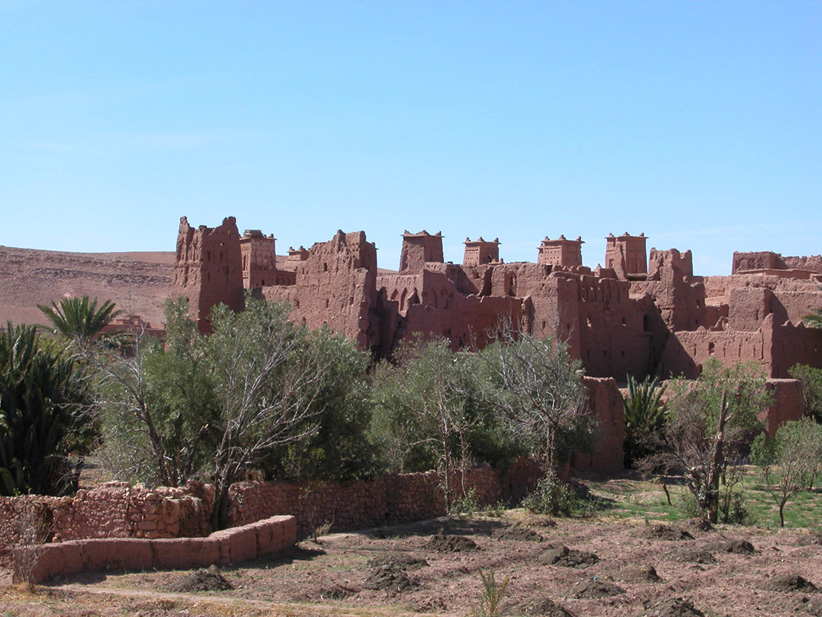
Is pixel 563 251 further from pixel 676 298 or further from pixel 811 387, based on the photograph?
pixel 811 387

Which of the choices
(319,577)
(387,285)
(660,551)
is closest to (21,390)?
(319,577)

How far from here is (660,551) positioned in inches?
625

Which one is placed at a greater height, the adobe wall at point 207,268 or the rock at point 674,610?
the adobe wall at point 207,268

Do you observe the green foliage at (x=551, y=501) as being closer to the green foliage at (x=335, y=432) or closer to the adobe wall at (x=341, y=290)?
the green foliage at (x=335, y=432)

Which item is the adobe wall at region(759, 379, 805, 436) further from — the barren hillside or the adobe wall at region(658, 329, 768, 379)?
the barren hillside

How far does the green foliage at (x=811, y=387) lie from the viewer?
120 feet

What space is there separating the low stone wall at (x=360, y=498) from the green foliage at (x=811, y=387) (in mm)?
17621

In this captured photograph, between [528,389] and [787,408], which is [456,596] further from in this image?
[787,408]

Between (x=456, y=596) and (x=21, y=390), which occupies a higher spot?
(x=21, y=390)

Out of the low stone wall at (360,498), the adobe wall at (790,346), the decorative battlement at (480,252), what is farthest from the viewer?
the decorative battlement at (480,252)

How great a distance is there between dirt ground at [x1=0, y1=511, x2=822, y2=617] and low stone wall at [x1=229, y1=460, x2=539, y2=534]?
3.02 feet

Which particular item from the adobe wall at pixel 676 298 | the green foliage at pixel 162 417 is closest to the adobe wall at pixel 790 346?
the adobe wall at pixel 676 298

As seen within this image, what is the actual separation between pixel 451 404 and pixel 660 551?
8.30m

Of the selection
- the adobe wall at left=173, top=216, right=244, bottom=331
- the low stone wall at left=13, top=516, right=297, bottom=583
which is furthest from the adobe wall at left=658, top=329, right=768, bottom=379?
the low stone wall at left=13, top=516, right=297, bottom=583
